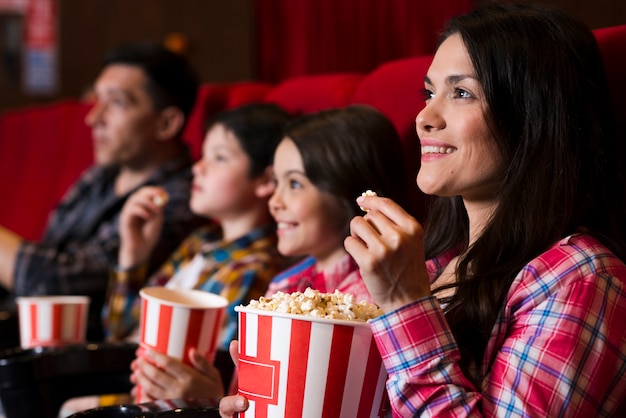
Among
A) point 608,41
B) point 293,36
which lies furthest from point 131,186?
point 608,41

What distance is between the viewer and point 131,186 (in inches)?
96.7

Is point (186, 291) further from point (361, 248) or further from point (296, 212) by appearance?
point (361, 248)

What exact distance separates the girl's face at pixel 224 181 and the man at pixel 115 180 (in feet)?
0.90

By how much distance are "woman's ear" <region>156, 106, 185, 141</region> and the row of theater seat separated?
0.08 metres

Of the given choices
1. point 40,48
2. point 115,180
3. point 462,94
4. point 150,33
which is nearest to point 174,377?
point 462,94

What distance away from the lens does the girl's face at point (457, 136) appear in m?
1.03

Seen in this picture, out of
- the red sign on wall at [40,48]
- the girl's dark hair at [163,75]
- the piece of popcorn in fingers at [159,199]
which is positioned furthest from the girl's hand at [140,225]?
the red sign on wall at [40,48]

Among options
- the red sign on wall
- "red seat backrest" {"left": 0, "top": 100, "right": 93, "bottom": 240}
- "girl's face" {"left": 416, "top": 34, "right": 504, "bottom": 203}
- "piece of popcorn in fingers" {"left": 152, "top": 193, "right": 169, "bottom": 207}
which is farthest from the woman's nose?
the red sign on wall

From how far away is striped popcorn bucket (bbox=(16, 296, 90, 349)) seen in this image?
1.66m

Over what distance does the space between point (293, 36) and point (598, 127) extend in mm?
1778

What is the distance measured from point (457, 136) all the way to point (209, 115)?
4.91 ft

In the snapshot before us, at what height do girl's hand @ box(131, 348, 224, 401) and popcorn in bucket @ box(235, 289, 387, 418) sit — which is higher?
popcorn in bucket @ box(235, 289, 387, 418)

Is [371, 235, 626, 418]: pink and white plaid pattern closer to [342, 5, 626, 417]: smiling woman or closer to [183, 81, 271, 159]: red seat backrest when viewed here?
[342, 5, 626, 417]: smiling woman

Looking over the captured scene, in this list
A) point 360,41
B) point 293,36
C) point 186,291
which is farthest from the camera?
point 293,36
